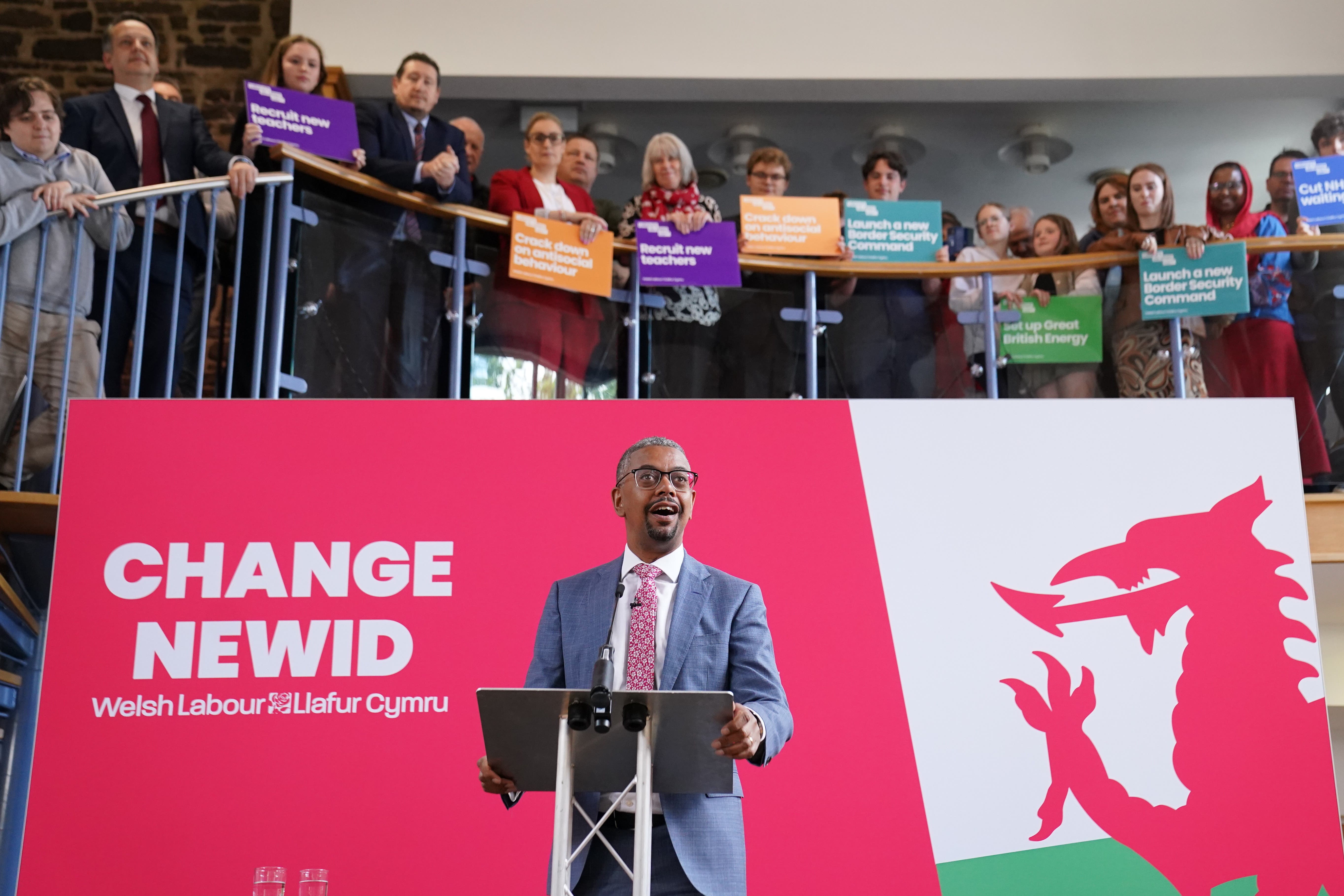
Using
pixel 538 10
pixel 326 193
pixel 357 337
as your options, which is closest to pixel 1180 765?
pixel 357 337

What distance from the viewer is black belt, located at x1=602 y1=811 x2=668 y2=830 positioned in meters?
2.72

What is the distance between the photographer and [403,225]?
189 inches

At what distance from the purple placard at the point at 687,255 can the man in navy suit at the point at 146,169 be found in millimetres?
1486

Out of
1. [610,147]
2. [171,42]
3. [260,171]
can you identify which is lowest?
[260,171]

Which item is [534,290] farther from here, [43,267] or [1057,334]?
[1057,334]

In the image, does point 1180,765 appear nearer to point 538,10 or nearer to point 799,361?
point 799,361

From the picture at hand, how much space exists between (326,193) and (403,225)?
28 cm

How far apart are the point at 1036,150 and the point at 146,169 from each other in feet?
20.1

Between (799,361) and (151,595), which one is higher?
(799,361)

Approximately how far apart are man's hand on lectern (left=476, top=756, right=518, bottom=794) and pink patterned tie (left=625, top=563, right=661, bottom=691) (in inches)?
14.4

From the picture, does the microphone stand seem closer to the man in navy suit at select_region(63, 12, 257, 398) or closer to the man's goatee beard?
the man's goatee beard

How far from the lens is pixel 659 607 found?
297 centimetres

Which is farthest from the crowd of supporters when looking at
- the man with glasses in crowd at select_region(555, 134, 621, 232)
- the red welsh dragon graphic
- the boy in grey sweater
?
the red welsh dragon graphic

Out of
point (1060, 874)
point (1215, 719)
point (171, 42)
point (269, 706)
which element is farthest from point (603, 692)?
point (171, 42)
